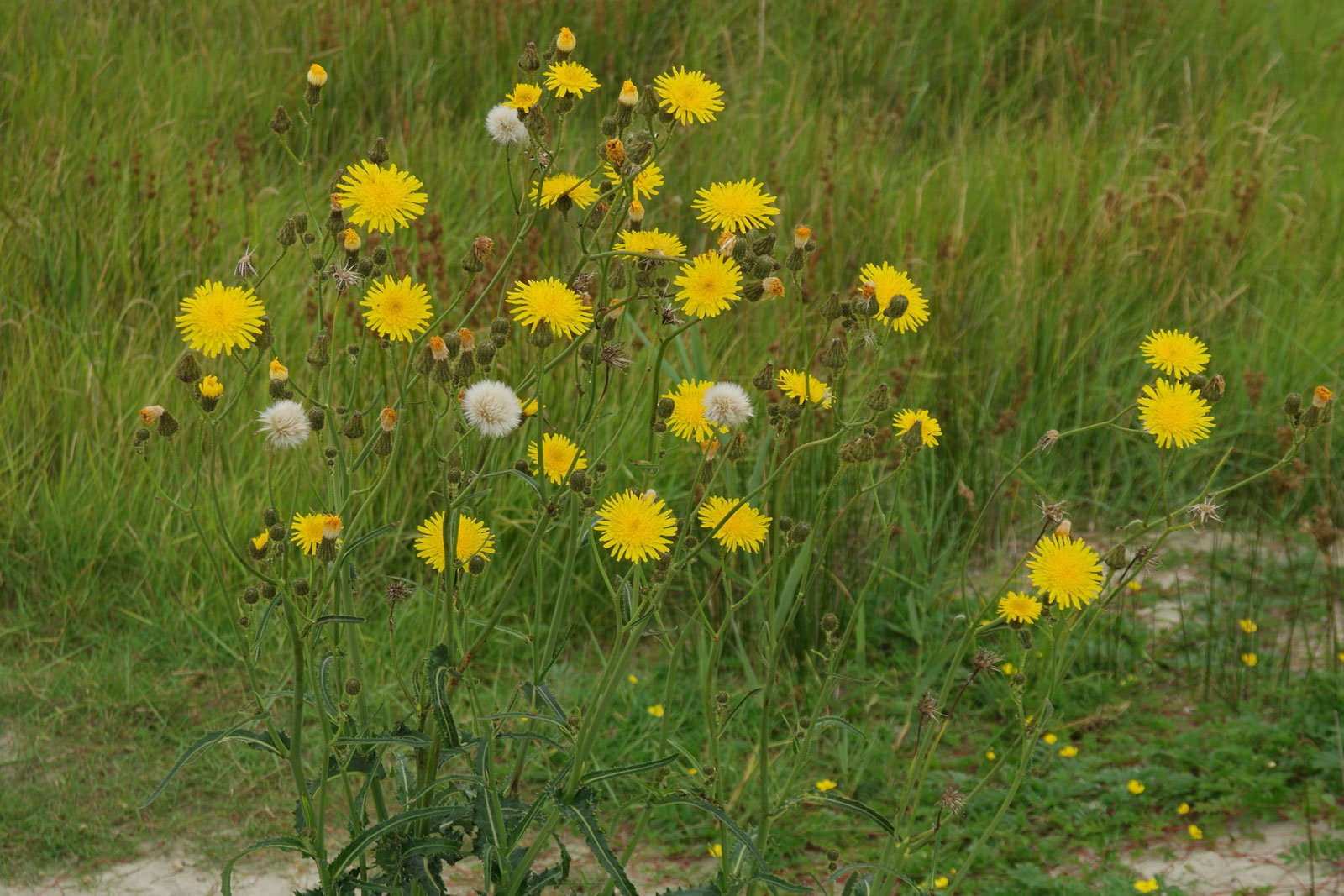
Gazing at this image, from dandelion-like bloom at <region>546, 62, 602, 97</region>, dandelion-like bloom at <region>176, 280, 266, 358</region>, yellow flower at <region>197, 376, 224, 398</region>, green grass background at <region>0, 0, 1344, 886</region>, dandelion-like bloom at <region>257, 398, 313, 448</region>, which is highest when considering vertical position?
green grass background at <region>0, 0, 1344, 886</region>

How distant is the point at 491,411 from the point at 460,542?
32 centimetres

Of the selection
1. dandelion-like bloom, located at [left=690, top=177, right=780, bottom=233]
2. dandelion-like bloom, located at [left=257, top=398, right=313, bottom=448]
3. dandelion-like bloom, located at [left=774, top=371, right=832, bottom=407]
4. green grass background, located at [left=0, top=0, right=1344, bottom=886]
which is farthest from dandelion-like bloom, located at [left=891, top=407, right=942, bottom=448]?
green grass background, located at [left=0, top=0, right=1344, bottom=886]

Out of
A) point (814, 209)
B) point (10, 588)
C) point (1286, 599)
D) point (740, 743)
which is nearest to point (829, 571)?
point (740, 743)

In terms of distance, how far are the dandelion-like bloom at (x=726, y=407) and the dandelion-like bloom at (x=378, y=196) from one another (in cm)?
43

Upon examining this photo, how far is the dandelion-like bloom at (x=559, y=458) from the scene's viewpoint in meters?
1.82

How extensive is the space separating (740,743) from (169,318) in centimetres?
199

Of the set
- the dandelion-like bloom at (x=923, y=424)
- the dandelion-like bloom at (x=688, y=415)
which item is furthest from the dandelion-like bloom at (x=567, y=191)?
the dandelion-like bloom at (x=923, y=424)

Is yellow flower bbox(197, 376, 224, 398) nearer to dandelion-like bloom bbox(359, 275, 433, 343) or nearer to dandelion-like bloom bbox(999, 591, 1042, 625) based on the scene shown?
dandelion-like bloom bbox(359, 275, 433, 343)

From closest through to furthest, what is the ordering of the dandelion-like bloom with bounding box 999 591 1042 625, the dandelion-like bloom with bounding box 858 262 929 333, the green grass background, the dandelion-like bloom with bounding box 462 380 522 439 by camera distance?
the dandelion-like bloom with bounding box 462 380 522 439
the dandelion-like bloom with bounding box 858 262 929 333
the dandelion-like bloom with bounding box 999 591 1042 625
the green grass background

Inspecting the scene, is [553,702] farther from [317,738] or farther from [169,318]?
[169,318]

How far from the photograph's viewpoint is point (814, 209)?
4.41 m

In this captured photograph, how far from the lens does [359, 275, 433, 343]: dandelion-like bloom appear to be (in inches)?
69.9

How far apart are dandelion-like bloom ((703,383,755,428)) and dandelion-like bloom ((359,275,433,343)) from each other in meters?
0.38

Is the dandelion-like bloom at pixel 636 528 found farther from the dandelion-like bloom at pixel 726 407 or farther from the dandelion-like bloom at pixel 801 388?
the dandelion-like bloom at pixel 801 388
